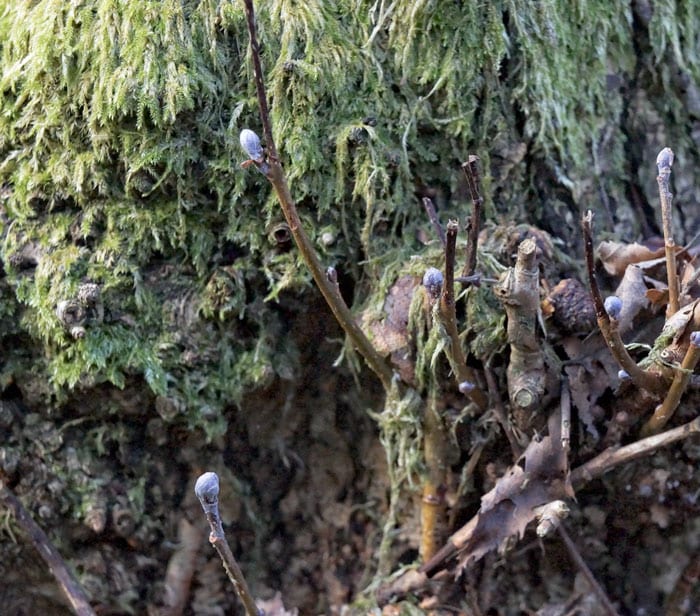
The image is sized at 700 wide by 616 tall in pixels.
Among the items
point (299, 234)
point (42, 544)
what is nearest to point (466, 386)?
point (299, 234)

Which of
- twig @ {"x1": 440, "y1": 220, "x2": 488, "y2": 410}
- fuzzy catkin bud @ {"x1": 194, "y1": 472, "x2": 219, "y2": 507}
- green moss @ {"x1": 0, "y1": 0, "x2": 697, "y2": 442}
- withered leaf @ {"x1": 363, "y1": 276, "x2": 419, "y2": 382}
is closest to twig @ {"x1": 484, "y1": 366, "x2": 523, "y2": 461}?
twig @ {"x1": 440, "y1": 220, "x2": 488, "y2": 410}

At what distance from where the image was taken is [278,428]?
1438mm

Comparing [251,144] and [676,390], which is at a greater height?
[251,144]

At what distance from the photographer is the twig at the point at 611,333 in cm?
88

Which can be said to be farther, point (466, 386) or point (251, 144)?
point (466, 386)

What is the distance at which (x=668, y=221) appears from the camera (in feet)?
3.41

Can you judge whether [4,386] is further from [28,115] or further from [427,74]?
[427,74]

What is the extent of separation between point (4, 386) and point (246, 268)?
0.49 metres

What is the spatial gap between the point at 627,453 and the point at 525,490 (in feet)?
0.57

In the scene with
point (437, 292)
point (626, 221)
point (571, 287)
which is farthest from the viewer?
point (626, 221)

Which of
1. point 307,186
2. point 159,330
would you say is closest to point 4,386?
point 159,330

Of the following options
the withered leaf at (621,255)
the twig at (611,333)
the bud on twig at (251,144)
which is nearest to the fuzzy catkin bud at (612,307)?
the twig at (611,333)

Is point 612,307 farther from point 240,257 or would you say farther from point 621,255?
point 240,257

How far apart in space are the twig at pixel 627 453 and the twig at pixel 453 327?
19 centimetres
